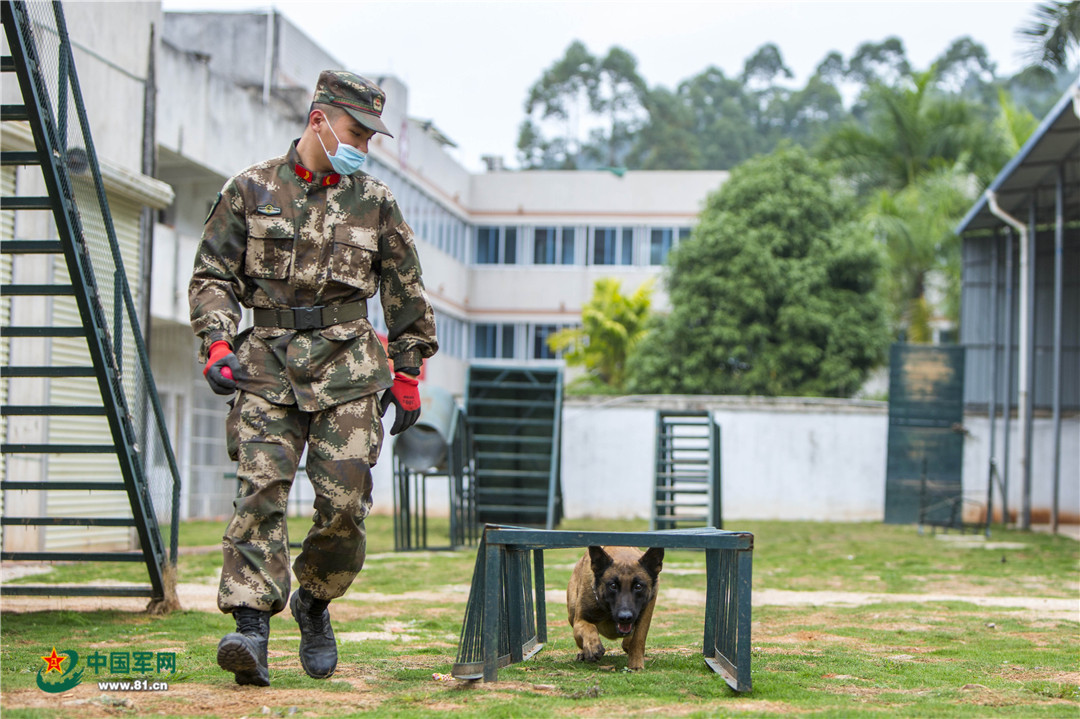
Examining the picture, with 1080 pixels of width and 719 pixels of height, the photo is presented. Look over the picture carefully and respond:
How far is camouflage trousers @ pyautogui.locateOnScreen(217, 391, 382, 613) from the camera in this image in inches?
186

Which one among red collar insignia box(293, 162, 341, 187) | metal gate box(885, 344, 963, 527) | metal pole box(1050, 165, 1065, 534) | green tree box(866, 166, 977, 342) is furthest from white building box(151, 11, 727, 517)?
red collar insignia box(293, 162, 341, 187)

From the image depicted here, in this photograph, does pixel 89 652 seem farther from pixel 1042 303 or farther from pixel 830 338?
pixel 830 338

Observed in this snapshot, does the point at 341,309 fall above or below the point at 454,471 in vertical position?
above

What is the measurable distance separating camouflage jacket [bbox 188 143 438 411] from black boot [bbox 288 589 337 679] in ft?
2.79

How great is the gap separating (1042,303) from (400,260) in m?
19.6

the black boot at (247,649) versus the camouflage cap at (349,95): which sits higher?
the camouflage cap at (349,95)

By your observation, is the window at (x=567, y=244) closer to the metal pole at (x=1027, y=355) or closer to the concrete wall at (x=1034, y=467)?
the concrete wall at (x=1034, y=467)

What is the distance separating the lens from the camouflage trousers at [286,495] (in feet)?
15.5

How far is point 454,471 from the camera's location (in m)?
15.2

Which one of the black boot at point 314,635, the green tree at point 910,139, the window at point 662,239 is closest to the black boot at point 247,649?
the black boot at point 314,635

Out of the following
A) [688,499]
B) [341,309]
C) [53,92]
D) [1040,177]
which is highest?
[1040,177]

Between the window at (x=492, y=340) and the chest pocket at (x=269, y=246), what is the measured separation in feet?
119

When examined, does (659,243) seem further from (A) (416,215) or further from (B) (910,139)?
(A) (416,215)

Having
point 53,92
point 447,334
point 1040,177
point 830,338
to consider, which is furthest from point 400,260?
point 447,334
